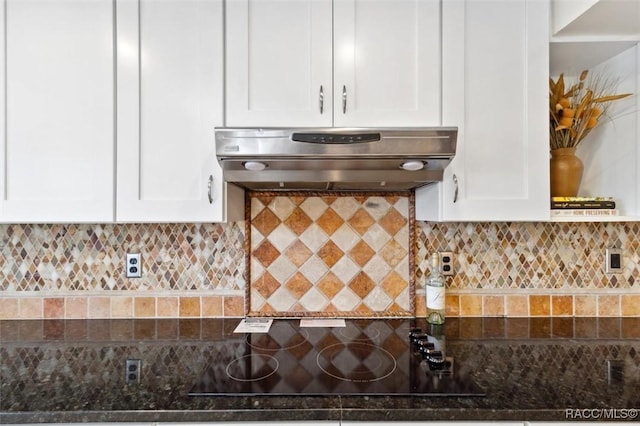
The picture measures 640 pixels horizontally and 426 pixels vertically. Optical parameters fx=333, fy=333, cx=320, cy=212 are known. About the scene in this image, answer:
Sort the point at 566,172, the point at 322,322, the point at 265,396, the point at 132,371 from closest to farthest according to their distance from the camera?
the point at 265,396, the point at 132,371, the point at 566,172, the point at 322,322

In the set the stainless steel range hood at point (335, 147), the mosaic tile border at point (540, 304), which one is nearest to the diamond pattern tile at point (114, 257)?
the stainless steel range hood at point (335, 147)

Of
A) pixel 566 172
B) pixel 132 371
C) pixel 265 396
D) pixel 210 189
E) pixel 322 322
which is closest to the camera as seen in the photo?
pixel 265 396

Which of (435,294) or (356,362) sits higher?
(435,294)

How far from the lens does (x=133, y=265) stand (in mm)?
1444

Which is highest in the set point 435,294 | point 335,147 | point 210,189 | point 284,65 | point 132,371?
point 284,65

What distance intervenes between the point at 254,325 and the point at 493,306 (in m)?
1.04

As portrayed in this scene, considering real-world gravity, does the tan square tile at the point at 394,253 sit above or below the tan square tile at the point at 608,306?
above

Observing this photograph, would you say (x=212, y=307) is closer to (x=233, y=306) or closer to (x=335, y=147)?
(x=233, y=306)

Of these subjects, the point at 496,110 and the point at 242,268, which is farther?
the point at 242,268

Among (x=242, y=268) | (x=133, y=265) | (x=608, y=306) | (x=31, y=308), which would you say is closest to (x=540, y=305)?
(x=608, y=306)

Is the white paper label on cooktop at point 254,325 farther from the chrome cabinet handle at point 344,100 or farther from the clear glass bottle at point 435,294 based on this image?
the chrome cabinet handle at point 344,100

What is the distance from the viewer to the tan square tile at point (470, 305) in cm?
146

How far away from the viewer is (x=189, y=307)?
146 centimetres

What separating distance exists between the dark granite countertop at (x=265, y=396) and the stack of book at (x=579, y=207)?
0.47 meters
